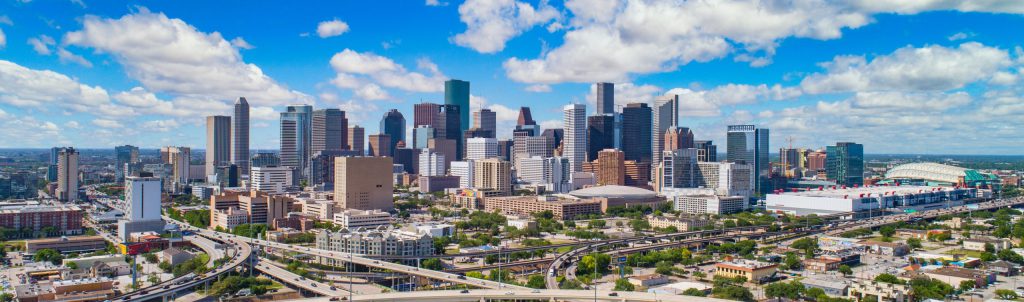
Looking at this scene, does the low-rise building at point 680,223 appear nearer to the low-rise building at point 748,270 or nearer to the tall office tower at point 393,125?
the low-rise building at point 748,270

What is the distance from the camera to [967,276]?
135ft

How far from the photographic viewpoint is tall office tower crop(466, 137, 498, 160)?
148 m

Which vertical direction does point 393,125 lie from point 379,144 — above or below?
above

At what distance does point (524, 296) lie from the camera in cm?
3372

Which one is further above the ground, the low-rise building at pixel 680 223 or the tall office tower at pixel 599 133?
the tall office tower at pixel 599 133

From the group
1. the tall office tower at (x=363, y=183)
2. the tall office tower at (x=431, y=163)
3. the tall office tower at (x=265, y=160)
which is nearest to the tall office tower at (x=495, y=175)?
the tall office tower at (x=363, y=183)

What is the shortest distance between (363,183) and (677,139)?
79.2 meters

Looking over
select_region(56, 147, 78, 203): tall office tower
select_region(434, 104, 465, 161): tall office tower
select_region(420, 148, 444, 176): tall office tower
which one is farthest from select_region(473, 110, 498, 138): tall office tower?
select_region(56, 147, 78, 203): tall office tower

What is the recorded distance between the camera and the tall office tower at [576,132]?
142 meters

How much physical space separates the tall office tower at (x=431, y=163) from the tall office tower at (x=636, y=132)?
35.5 m

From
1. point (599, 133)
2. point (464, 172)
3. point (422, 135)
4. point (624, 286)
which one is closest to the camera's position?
point (624, 286)

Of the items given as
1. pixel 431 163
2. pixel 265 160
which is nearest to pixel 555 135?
pixel 431 163

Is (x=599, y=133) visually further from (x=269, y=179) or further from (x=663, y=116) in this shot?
(x=269, y=179)

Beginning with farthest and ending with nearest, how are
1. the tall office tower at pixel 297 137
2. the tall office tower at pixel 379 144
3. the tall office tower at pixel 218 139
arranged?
the tall office tower at pixel 379 144, the tall office tower at pixel 218 139, the tall office tower at pixel 297 137
